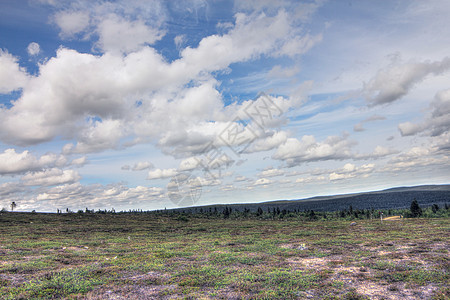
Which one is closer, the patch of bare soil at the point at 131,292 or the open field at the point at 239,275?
the patch of bare soil at the point at 131,292

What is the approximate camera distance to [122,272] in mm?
16719

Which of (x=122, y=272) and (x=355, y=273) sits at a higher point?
(x=122, y=272)

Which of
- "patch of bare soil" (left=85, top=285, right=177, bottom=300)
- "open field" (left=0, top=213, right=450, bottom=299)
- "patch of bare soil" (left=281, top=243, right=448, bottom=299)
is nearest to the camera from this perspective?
"patch of bare soil" (left=281, top=243, right=448, bottom=299)

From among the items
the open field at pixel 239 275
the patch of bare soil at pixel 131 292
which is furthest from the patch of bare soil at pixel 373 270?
the patch of bare soil at pixel 131 292

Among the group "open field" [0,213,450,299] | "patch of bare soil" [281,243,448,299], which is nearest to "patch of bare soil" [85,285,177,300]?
"open field" [0,213,450,299]

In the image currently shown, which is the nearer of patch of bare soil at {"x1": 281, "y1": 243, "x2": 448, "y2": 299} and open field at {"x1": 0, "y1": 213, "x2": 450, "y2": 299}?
patch of bare soil at {"x1": 281, "y1": 243, "x2": 448, "y2": 299}

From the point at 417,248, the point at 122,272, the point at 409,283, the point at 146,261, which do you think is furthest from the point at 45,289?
the point at 417,248

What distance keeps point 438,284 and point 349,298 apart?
5173 mm

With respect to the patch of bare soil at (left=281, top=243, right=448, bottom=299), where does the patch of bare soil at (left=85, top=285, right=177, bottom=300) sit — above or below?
above

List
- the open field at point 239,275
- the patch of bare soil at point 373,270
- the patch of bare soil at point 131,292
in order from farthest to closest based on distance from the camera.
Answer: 1. the open field at point 239,275
2. the patch of bare soil at point 131,292
3. the patch of bare soil at point 373,270

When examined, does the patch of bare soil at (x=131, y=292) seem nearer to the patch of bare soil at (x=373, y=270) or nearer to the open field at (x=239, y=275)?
the open field at (x=239, y=275)

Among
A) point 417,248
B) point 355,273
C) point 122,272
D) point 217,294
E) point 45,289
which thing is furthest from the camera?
point 417,248

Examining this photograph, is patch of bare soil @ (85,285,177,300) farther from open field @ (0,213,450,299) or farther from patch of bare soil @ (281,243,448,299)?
patch of bare soil @ (281,243,448,299)

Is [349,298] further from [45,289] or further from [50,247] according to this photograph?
[50,247]
